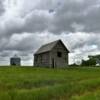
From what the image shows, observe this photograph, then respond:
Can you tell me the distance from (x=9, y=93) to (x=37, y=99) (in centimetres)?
188

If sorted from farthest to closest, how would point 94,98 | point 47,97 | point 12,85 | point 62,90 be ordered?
1. point 12,85
2. point 62,90
3. point 47,97
4. point 94,98

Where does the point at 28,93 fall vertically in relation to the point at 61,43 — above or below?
below

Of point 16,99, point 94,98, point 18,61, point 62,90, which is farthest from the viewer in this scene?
point 18,61

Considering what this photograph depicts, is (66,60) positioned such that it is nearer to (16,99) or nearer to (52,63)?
(52,63)

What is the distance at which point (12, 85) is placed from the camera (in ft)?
79.9

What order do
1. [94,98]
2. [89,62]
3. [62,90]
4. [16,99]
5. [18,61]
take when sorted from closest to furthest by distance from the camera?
1. [94,98]
2. [16,99]
3. [62,90]
4. [18,61]
5. [89,62]

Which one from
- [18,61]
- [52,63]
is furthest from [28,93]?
[18,61]

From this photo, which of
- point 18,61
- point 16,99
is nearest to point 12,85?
point 16,99

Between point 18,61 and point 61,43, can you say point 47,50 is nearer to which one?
point 61,43

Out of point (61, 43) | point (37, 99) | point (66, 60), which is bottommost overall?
point (37, 99)

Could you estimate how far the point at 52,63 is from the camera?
6525 centimetres

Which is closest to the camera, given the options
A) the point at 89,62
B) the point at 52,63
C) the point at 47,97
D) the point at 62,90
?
the point at 47,97

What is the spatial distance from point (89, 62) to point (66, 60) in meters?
40.7

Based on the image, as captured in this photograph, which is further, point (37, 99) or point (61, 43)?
point (61, 43)
